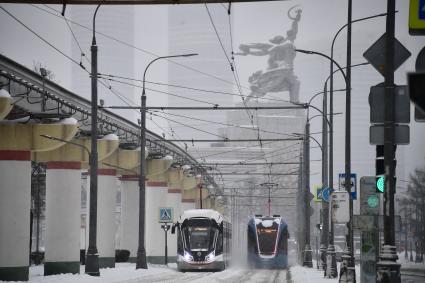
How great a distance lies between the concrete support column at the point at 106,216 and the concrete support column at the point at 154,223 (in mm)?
13604

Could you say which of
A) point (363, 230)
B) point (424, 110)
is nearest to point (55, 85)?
point (363, 230)

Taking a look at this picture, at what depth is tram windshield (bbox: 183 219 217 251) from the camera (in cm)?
4994

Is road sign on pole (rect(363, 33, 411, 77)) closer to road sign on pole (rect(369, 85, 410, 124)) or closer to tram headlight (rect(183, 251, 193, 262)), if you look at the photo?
road sign on pole (rect(369, 85, 410, 124))

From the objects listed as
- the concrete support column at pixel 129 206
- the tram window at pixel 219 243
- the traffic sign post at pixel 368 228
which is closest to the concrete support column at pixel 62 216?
the tram window at pixel 219 243

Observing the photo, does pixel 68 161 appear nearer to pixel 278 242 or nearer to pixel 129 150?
pixel 129 150

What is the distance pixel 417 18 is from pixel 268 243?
46544 mm

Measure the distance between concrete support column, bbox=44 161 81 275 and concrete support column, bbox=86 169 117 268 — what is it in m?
8.10

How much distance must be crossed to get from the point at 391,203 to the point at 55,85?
84.0 feet

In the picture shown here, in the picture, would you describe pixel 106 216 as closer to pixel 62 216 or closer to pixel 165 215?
pixel 165 215

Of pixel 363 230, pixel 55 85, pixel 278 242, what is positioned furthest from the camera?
pixel 278 242

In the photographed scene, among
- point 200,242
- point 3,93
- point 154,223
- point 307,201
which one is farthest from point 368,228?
point 154,223

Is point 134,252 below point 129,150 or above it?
below

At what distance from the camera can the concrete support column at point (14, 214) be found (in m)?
35.3

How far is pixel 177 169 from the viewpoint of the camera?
221 ft
